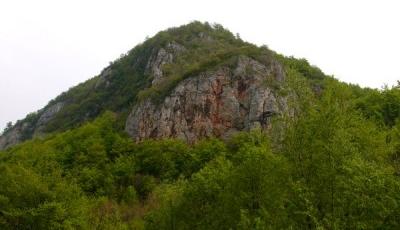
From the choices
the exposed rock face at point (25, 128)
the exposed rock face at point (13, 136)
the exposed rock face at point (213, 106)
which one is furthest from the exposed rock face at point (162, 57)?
the exposed rock face at point (13, 136)

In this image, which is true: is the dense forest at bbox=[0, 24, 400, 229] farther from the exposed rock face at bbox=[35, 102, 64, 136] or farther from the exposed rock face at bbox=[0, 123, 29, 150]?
the exposed rock face at bbox=[0, 123, 29, 150]

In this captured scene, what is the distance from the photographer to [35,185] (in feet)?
142

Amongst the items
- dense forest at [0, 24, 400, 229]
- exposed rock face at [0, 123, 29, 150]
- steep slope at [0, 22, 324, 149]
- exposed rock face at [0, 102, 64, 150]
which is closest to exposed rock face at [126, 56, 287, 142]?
steep slope at [0, 22, 324, 149]

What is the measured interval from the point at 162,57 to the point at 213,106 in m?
27.9

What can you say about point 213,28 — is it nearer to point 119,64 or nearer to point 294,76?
point 119,64

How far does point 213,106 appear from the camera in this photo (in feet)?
294

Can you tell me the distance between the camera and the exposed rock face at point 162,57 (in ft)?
366

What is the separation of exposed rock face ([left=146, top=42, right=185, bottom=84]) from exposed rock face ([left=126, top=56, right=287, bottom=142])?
18.6 m

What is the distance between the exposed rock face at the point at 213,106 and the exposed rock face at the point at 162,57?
18646mm

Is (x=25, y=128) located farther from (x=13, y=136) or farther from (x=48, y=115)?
(x=48, y=115)

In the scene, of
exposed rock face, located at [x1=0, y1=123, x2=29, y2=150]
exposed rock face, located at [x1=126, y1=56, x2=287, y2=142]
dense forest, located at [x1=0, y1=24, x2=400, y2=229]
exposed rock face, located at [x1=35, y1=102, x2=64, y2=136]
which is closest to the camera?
dense forest, located at [x1=0, y1=24, x2=400, y2=229]

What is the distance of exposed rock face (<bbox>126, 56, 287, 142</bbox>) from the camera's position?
289 ft

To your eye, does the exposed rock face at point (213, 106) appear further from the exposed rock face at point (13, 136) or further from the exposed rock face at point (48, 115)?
the exposed rock face at point (13, 136)

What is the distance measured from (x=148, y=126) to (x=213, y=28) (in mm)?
46301
